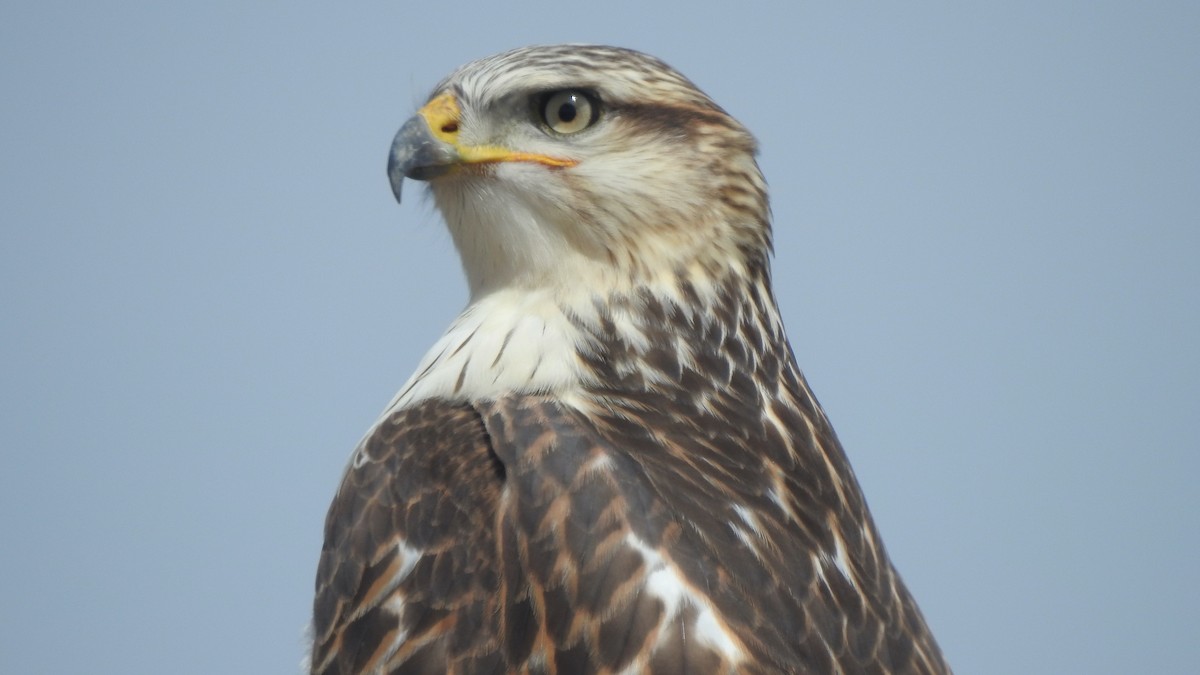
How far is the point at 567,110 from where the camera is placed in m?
4.42

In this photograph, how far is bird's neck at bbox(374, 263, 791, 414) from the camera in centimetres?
409

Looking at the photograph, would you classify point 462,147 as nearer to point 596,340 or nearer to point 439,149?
point 439,149

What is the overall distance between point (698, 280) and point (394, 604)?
1297mm

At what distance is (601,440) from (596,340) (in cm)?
53

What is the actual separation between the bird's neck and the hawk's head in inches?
2.2

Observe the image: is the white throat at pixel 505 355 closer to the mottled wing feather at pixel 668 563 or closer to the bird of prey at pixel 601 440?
the bird of prey at pixel 601 440

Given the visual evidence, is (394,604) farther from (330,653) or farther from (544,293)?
(544,293)

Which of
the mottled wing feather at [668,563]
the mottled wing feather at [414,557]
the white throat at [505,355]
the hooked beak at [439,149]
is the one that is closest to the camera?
the mottled wing feather at [668,563]

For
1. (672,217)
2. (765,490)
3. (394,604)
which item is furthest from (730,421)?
(394,604)

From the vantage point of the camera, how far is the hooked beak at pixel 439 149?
432cm

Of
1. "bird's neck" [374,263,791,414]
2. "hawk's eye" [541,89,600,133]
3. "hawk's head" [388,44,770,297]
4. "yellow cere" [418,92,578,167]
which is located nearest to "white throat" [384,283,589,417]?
"bird's neck" [374,263,791,414]

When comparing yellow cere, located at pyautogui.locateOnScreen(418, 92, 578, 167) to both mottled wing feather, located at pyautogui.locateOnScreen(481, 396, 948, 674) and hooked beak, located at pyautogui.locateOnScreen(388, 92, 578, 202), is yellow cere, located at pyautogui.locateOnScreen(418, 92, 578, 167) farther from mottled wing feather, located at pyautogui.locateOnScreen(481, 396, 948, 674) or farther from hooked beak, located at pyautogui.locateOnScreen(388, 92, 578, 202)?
mottled wing feather, located at pyautogui.locateOnScreen(481, 396, 948, 674)

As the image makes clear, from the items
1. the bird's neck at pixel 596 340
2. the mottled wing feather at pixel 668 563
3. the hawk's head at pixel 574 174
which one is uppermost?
the hawk's head at pixel 574 174

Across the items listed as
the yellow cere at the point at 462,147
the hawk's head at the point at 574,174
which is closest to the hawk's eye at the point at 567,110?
the hawk's head at the point at 574,174
